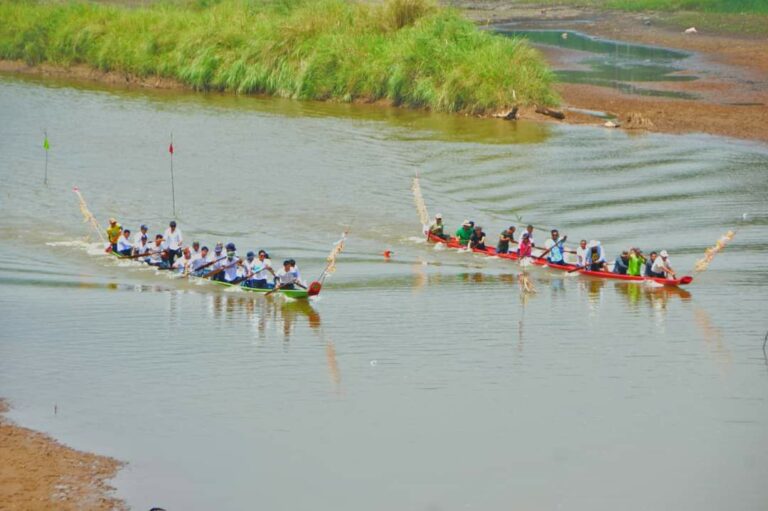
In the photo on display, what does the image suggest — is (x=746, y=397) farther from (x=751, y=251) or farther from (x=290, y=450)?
(x=751, y=251)

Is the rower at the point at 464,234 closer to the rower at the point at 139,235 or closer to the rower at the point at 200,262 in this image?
the rower at the point at 200,262

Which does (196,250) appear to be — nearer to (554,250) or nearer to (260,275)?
(260,275)

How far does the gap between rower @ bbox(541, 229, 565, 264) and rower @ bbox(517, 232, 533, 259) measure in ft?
1.26

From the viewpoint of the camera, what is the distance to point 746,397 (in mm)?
20953

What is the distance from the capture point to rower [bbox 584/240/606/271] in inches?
1157

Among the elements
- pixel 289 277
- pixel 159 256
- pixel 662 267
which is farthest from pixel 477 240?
pixel 159 256

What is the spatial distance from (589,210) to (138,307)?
1454 cm

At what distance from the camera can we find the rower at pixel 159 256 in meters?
30.3

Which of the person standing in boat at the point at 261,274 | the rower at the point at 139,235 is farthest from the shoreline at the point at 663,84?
the person standing in boat at the point at 261,274

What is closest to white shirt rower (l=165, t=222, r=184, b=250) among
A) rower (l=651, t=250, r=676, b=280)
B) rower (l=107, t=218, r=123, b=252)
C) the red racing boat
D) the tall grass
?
rower (l=107, t=218, r=123, b=252)

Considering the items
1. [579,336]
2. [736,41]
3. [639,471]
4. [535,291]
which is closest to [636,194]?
[535,291]

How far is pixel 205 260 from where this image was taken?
29.2 m

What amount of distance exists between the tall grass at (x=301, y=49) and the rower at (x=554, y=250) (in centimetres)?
2187

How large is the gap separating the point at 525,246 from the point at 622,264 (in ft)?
8.18
